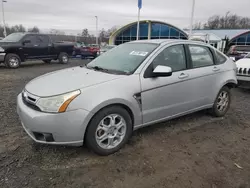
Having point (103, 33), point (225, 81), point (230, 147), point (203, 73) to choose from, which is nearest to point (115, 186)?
point (230, 147)

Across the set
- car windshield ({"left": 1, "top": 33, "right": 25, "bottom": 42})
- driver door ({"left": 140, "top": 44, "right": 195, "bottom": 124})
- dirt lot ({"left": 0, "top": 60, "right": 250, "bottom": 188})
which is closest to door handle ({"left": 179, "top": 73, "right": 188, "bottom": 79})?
driver door ({"left": 140, "top": 44, "right": 195, "bottom": 124})

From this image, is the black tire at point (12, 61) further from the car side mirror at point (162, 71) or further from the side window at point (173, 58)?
the car side mirror at point (162, 71)

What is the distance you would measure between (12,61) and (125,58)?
9.94 metres

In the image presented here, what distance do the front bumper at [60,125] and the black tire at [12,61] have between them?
9.99 metres

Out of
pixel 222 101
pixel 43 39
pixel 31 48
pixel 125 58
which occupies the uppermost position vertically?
pixel 43 39

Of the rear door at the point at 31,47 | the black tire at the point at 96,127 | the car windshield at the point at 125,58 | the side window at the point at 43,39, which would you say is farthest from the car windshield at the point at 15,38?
the black tire at the point at 96,127

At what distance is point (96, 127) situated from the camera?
112 inches

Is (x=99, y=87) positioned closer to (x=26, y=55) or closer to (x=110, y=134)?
(x=110, y=134)

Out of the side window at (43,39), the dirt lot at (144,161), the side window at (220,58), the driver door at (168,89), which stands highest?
the side window at (43,39)

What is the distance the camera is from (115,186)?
2.46 m

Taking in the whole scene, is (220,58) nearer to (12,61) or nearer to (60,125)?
(60,125)

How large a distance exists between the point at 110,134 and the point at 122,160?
15.3 inches

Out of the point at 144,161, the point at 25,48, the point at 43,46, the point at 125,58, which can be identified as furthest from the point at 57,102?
the point at 43,46

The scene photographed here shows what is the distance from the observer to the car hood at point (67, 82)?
9.19ft
